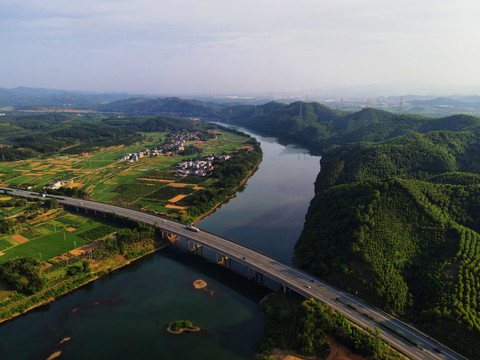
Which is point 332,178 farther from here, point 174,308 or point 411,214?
point 174,308

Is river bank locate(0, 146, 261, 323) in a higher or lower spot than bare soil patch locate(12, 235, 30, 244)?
lower

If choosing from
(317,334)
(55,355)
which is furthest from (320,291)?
(55,355)

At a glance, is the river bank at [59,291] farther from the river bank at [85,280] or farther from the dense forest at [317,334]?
the dense forest at [317,334]

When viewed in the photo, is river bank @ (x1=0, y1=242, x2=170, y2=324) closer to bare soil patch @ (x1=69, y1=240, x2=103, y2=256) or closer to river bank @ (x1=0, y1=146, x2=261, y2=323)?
river bank @ (x1=0, y1=146, x2=261, y2=323)

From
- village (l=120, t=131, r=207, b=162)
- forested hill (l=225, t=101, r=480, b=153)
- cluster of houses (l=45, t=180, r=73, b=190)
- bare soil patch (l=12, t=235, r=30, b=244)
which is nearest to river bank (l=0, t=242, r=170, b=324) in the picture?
bare soil patch (l=12, t=235, r=30, b=244)

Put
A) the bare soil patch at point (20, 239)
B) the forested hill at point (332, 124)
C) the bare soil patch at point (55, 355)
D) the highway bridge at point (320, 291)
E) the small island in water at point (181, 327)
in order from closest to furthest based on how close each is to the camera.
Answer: the highway bridge at point (320, 291)
the bare soil patch at point (55, 355)
the small island in water at point (181, 327)
the bare soil patch at point (20, 239)
the forested hill at point (332, 124)

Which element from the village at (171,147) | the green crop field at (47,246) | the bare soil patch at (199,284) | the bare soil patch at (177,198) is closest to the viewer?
the bare soil patch at (199,284)

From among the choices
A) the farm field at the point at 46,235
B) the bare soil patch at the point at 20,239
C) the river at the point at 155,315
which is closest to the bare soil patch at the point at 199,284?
the river at the point at 155,315

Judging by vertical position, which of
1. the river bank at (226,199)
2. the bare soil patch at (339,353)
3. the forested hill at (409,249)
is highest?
the forested hill at (409,249)
